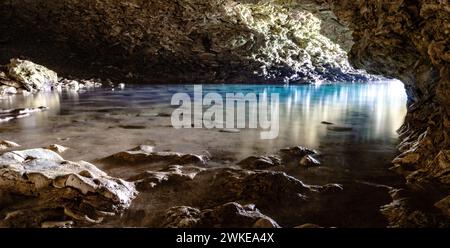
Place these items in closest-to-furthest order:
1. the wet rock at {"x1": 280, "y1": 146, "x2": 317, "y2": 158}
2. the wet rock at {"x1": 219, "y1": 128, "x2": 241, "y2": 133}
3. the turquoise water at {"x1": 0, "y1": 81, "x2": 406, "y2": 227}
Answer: the turquoise water at {"x1": 0, "y1": 81, "x2": 406, "y2": 227} < the wet rock at {"x1": 280, "y1": 146, "x2": 317, "y2": 158} < the wet rock at {"x1": 219, "y1": 128, "x2": 241, "y2": 133}

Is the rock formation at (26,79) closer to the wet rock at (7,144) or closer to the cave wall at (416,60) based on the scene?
the wet rock at (7,144)

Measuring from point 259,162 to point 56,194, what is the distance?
3087 mm

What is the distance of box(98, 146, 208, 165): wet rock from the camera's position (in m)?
5.92

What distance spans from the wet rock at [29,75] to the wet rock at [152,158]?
18.0 m

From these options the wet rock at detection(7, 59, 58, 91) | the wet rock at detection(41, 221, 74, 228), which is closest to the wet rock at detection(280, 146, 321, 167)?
the wet rock at detection(41, 221, 74, 228)

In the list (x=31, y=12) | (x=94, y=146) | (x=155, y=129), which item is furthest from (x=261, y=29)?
(x=94, y=146)

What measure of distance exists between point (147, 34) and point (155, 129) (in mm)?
20611

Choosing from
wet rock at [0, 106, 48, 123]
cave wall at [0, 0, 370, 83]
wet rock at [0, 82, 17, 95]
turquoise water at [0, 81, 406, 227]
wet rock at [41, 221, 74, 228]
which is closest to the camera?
wet rock at [41, 221, 74, 228]

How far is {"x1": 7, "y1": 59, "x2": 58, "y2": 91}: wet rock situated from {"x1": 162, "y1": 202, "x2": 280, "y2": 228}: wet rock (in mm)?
20502

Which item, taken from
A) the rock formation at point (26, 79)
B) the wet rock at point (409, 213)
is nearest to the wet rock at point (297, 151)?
the wet rock at point (409, 213)

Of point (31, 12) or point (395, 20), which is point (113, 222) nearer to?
point (395, 20)

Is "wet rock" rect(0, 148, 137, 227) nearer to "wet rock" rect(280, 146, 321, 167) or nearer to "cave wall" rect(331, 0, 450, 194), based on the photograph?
"wet rock" rect(280, 146, 321, 167)

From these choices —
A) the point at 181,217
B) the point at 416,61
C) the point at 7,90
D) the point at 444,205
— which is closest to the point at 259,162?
the point at 181,217

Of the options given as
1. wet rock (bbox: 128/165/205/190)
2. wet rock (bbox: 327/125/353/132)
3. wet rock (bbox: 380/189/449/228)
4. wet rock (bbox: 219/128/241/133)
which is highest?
wet rock (bbox: 219/128/241/133)
